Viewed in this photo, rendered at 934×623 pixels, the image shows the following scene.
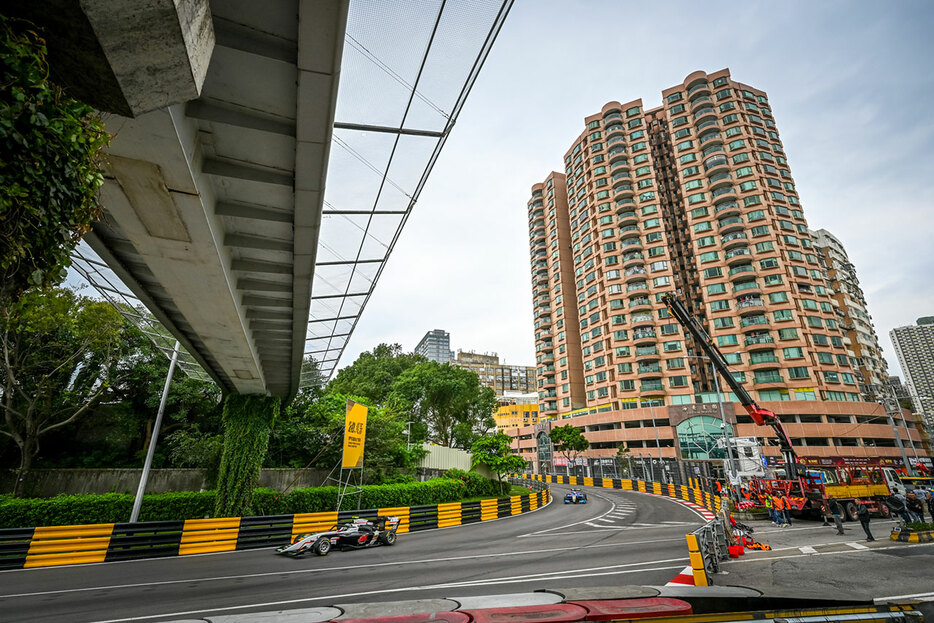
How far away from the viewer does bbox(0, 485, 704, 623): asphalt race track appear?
7734 mm

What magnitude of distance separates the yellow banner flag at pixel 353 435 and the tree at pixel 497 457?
12.9 metres

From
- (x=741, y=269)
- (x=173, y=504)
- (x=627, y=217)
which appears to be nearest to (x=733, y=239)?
(x=741, y=269)

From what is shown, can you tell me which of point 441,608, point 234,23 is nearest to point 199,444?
point 441,608

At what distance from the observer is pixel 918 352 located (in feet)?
473

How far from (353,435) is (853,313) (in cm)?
8422

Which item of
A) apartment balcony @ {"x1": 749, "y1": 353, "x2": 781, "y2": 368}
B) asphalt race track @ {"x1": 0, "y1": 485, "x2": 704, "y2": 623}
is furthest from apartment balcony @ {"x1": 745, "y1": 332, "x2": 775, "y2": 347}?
asphalt race track @ {"x1": 0, "y1": 485, "x2": 704, "y2": 623}

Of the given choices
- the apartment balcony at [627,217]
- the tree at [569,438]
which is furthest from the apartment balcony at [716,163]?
the tree at [569,438]

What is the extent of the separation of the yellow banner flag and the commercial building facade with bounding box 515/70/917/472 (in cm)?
4338

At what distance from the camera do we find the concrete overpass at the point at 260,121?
2.83 meters

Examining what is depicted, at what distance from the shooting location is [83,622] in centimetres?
682

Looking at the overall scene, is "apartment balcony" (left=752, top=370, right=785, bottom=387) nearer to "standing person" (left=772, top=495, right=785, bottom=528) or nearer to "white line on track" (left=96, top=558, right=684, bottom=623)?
"standing person" (left=772, top=495, right=785, bottom=528)

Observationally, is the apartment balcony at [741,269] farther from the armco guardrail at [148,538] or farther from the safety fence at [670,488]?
the armco guardrail at [148,538]

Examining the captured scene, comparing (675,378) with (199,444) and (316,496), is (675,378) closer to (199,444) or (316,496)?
(316,496)

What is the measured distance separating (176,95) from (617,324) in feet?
194
